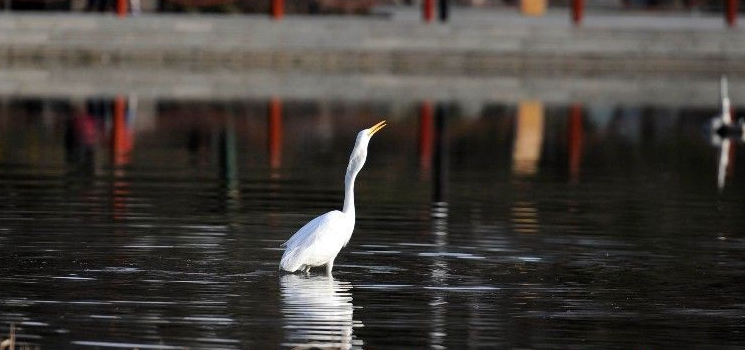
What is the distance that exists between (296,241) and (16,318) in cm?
255

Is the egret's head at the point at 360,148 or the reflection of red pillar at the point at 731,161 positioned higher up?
the egret's head at the point at 360,148

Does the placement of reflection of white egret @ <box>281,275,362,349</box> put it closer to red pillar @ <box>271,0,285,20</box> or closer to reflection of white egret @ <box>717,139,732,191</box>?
reflection of white egret @ <box>717,139,732,191</box>

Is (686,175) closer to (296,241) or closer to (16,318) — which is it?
(296,241)

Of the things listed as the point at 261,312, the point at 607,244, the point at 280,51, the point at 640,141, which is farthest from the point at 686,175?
the point at 280,51

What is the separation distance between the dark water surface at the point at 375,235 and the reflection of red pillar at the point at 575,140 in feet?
0.39

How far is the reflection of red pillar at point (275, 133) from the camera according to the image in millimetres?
24781

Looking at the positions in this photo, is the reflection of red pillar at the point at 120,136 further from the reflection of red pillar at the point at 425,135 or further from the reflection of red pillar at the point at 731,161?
the reflection of red pillar at the point at 731,161

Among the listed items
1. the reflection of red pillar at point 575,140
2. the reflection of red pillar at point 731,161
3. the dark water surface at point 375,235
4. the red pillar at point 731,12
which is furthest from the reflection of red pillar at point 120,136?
the red pillar at point 731,12

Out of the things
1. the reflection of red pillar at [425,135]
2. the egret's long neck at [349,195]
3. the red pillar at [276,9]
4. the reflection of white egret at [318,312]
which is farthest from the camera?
the red pillar at [276,9]

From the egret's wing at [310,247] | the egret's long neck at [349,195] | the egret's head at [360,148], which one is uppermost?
the egret's head at [360,148]

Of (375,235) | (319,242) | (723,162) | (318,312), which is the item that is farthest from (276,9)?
(318,312)

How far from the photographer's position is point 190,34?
4222 cm

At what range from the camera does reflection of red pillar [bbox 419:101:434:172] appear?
25148 millimetres

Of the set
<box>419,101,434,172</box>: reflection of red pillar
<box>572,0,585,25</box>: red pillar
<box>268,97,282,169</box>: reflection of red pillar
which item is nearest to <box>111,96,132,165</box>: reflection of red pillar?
<box>268,97,282,169</box>: reflection of red pillar
